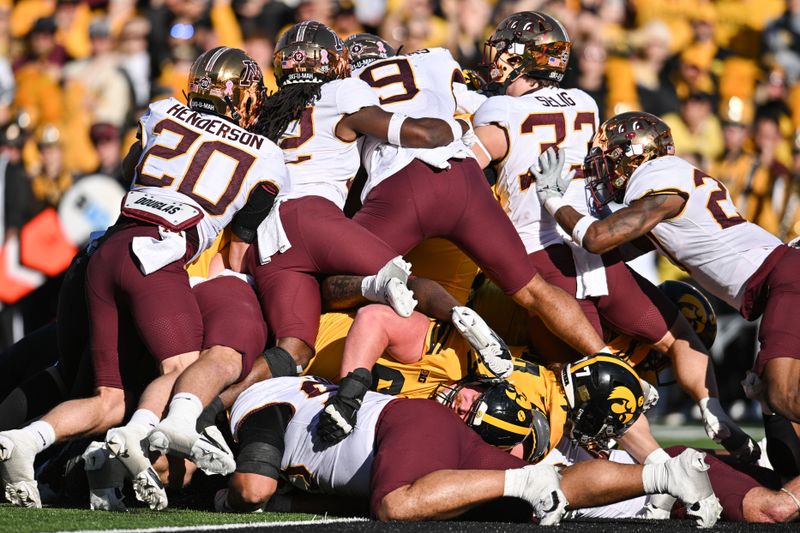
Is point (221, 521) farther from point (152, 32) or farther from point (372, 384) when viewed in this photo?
point (152, 32)

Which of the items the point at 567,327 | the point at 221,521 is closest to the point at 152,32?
the point at 567,327

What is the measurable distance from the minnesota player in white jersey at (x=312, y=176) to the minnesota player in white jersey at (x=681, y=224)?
0.73 meters

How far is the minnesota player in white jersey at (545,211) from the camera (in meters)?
6.04

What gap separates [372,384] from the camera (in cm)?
539

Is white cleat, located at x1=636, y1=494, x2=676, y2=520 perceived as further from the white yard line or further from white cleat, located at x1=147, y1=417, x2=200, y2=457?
white cleat, located at x1=147, y1=417, x2=200, y2=457

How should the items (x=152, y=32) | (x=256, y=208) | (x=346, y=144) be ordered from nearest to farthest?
(x=256, y=208)
(x=346, y=144)
(x=152, y=32)

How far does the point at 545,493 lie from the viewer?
437 cm

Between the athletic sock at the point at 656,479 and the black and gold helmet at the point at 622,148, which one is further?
the black and gold helmet at the point at 622,148

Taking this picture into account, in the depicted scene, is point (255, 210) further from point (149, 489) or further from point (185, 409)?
point (149, 489)

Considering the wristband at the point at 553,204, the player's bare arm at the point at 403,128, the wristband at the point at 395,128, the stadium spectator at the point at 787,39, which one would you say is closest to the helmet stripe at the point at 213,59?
the player's bare arm at the point at 403,128

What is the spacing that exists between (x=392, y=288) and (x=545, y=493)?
4.05 feet

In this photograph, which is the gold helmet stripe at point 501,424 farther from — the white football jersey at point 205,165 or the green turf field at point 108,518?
the white football jersey at point 205,165

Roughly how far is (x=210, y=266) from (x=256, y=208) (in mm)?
476

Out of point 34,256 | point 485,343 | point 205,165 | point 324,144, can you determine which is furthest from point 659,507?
point 34,256
